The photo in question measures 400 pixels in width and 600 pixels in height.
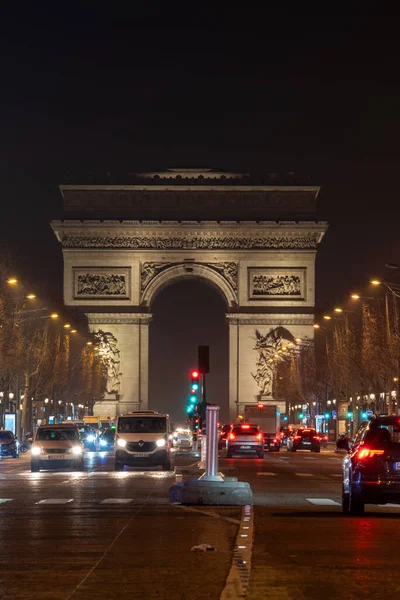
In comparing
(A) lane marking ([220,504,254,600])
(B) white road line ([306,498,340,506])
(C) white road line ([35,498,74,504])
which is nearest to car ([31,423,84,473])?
(C) white road line ([35,498,74,504])

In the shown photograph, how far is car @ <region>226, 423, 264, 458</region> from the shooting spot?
62688 mm

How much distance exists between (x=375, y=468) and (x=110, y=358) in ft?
313

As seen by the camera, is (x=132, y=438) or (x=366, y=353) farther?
(x=366, y=353)

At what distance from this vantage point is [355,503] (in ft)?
71.9

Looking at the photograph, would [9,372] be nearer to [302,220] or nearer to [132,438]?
[132,438]

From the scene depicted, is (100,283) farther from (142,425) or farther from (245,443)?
(142,425)

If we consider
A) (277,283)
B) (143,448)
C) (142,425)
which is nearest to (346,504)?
(143,448)

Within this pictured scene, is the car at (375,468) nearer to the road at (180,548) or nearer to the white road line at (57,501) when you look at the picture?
the road at (180,548)

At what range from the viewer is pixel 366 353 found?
80750 millimetres

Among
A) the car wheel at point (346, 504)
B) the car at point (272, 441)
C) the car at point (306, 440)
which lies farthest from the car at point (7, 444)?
the car wheel at point (346, 504)

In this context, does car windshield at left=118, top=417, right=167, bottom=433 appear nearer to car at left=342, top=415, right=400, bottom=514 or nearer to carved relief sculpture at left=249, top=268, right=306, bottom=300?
car at left=342, top=415, right=400, bottom=514

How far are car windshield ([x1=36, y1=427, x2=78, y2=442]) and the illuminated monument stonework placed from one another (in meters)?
67.7

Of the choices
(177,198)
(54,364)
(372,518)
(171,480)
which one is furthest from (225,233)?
(372,518)

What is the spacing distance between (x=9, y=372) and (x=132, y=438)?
30869 millimetres
